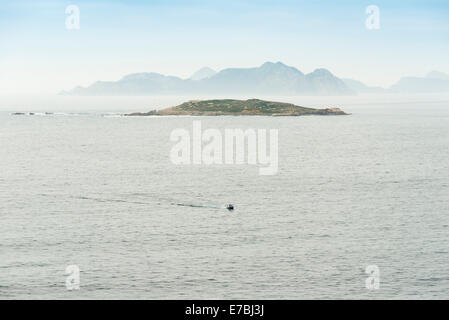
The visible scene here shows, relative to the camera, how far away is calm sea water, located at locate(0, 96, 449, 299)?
6756cm

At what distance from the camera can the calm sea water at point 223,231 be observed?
2660 inches

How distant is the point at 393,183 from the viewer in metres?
124

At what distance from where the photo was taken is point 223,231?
86500 mm

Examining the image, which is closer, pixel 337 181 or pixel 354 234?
pixel 354 234

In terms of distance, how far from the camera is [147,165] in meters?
150

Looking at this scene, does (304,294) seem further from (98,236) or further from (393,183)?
(393,183)

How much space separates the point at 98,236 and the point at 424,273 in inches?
1717

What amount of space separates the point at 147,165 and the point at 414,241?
82.5m
